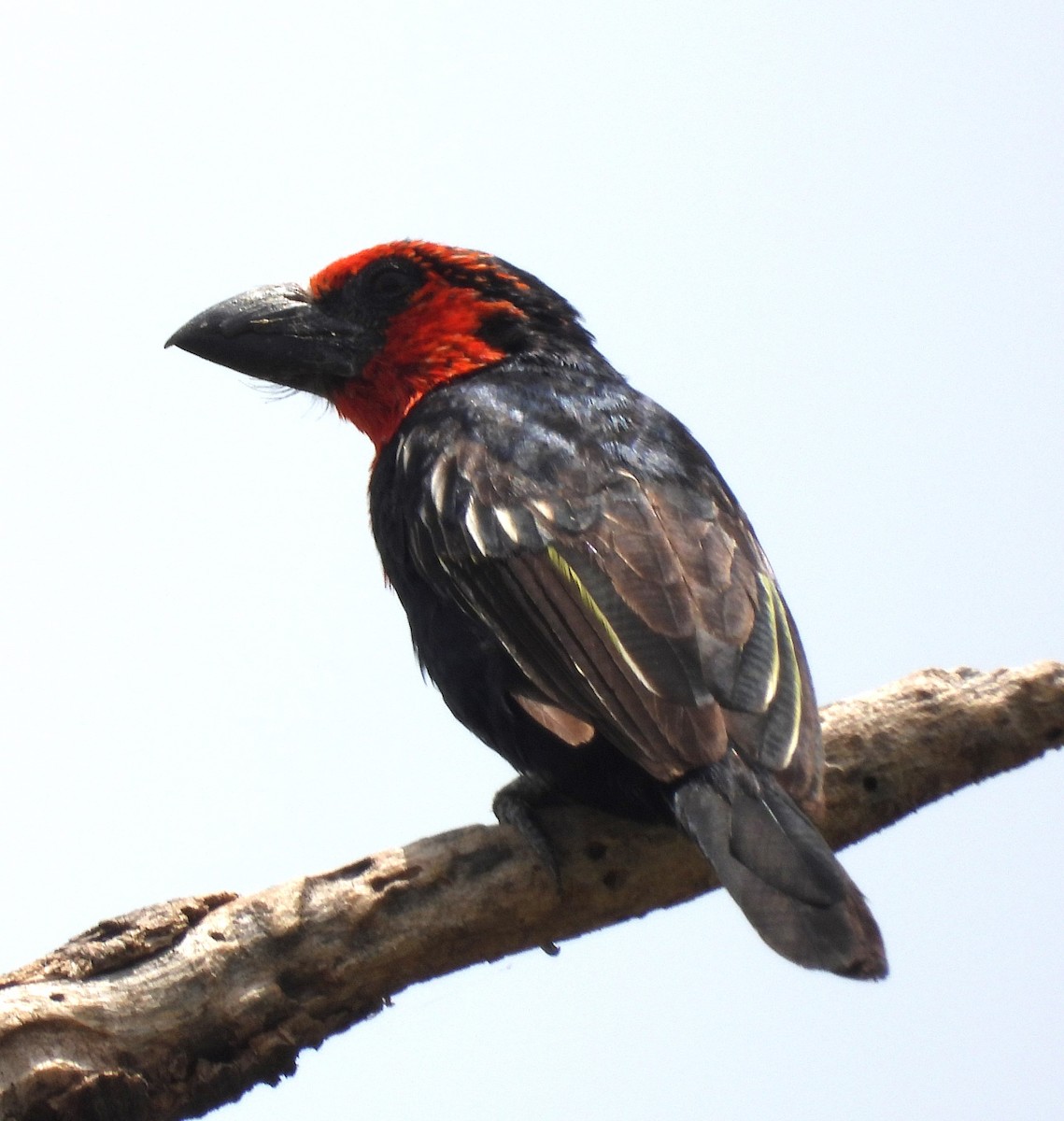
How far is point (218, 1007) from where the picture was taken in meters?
3.77

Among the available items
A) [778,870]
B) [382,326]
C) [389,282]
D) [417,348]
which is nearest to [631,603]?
[778,870]

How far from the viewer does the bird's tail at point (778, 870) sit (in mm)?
3191

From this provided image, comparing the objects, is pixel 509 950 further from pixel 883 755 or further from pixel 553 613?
pixel 883 755

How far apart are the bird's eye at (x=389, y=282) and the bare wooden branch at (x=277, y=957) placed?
2317 mm

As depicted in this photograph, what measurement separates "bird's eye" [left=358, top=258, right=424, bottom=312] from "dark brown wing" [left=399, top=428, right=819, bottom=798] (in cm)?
118

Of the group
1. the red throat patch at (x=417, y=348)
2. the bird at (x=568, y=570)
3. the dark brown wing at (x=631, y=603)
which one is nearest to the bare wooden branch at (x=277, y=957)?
the bird at (x=568, y=570)

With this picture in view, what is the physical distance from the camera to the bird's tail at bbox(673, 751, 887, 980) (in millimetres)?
3191

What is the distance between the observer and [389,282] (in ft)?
19.0

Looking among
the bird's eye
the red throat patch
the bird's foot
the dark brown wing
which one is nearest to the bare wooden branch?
the bird's foot

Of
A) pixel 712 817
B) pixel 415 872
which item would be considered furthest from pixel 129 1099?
pixel 712 817

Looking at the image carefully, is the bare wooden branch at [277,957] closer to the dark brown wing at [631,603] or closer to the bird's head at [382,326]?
the dark brown wing at [631,603]

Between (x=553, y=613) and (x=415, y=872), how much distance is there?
2.42 ft

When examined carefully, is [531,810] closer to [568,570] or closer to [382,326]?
[568,570]

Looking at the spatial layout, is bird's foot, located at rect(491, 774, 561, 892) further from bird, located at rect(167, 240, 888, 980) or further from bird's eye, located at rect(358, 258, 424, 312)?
bird's eye, located at rect(358, 258, 424, 312)
